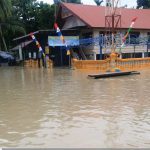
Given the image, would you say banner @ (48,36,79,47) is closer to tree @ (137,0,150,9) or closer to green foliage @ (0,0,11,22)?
green foliage @ (0,0,11,22)

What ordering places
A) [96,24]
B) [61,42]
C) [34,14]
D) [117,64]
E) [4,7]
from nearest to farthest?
1. [117,64]
2. [61,42]
3. [96,24]
4. [4,7]
5. [34,14]

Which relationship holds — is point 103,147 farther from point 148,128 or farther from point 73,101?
point 73,101

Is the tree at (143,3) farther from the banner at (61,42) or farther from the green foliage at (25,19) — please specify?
the banner at (61,42)

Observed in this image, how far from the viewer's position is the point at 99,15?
114ft

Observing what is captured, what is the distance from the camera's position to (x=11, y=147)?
6727 millimetres

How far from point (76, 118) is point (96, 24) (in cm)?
2430

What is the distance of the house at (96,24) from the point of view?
33.2 m

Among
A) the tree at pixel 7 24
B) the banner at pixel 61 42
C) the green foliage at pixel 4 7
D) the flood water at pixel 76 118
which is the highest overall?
the green foliage at pixel 4 7

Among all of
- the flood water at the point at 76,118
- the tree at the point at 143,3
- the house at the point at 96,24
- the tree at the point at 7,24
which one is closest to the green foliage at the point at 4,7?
the tree at the point at 7,24

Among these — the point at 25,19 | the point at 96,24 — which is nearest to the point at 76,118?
the point at 96,24

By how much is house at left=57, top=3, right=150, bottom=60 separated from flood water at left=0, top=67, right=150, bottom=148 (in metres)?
18.9

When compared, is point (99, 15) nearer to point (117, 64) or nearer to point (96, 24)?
point (96, 24)

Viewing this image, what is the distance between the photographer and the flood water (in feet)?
23.3

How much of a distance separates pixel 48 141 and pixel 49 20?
125ft
